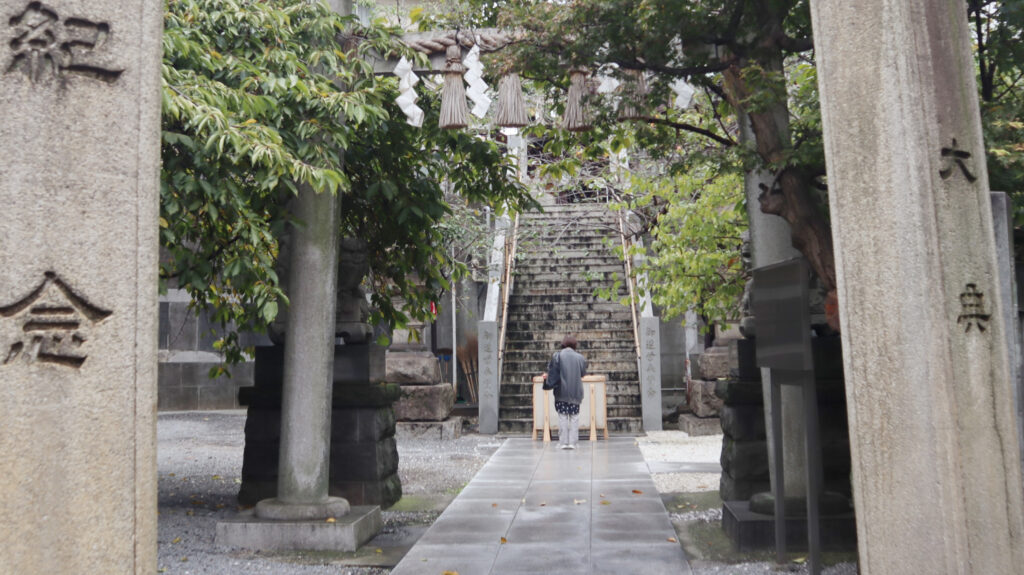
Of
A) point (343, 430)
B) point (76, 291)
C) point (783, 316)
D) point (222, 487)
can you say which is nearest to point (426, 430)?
point (222, 487)

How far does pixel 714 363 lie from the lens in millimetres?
14438

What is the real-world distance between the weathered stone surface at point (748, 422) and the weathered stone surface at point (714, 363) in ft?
22.9

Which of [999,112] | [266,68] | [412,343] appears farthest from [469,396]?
[999,112]

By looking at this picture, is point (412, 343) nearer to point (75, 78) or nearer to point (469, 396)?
point (469, 396)

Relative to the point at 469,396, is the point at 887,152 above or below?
above

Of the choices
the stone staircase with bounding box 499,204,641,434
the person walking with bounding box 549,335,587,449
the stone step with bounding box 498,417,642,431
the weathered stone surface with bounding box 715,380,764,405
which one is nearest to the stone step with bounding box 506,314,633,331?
the stone staircase with bounding box 499,204,641,434

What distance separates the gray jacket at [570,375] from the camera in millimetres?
13344

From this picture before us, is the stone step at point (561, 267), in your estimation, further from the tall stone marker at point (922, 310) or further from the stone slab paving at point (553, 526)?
the tall stone marker at point (922, 310)

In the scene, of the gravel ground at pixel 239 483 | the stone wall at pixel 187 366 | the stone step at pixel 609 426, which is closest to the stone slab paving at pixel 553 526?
the gravel ground at pixel 239 483

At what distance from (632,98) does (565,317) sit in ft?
39.2

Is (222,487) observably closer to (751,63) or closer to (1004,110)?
(751,63)

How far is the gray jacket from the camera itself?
13344mm

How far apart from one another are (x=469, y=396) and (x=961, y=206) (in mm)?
17936

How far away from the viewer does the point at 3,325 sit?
2.73 m
